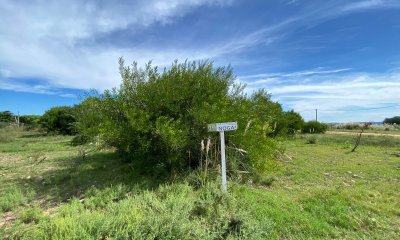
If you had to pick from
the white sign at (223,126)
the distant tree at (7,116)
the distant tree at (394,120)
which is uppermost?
the distant tree at (7,116)

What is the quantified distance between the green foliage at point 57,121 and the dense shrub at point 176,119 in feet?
64.5

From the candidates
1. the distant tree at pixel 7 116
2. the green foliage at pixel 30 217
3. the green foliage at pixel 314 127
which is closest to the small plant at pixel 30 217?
the green foliage at pixel 30 217

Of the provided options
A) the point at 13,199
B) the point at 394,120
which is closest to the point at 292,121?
the point at 13,199

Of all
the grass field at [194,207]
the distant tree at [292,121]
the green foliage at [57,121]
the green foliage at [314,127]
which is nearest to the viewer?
the grass field at [194,207]

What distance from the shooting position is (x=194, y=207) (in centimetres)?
418

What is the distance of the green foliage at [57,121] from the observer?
24625 millimetres

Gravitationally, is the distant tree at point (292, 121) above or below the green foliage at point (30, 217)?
above

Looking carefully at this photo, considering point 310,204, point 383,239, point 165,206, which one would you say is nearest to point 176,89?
point 165,206

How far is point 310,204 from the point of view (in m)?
5.01

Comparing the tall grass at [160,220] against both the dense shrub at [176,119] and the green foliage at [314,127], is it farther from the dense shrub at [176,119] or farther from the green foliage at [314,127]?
the green foliage at [314,127]

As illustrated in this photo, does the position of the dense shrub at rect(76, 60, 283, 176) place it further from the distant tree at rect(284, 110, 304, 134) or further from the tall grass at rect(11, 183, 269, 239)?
the distant tree at rect(284, 110, 304, 134)

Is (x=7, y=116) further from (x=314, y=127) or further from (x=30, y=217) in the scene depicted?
(x=30, y=217)

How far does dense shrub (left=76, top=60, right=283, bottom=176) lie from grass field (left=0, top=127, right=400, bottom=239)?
590 mm

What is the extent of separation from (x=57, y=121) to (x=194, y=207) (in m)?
24.2
